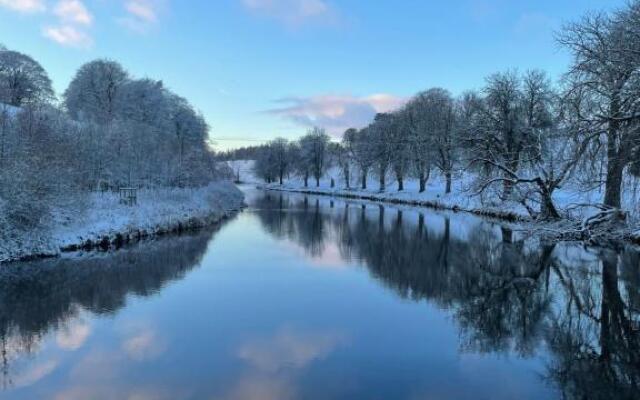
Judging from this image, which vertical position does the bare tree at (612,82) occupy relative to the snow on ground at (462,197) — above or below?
above

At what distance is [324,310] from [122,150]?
24360 mm

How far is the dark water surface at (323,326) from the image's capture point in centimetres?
679

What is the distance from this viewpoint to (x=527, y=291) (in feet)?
39.8

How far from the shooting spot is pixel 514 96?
120 ft

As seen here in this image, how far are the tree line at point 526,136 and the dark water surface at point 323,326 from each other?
353 cm

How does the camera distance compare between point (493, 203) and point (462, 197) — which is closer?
point (493, 203)

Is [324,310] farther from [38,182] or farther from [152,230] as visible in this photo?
[152,230]

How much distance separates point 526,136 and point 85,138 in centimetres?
2997

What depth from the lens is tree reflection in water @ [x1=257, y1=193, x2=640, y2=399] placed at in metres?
7.63

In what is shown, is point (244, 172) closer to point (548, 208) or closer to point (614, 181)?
point (548, 208)

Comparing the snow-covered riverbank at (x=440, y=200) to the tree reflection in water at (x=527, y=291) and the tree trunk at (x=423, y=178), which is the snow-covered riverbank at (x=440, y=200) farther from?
the tree reflection in water at (x=527, y=291)

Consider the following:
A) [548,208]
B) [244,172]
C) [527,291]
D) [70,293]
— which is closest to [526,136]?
[548,208]

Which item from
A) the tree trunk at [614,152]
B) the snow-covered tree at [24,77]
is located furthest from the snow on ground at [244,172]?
the tree trunk at [614,152]

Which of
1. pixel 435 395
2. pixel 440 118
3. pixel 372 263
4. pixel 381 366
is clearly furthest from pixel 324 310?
pixel 440 118
